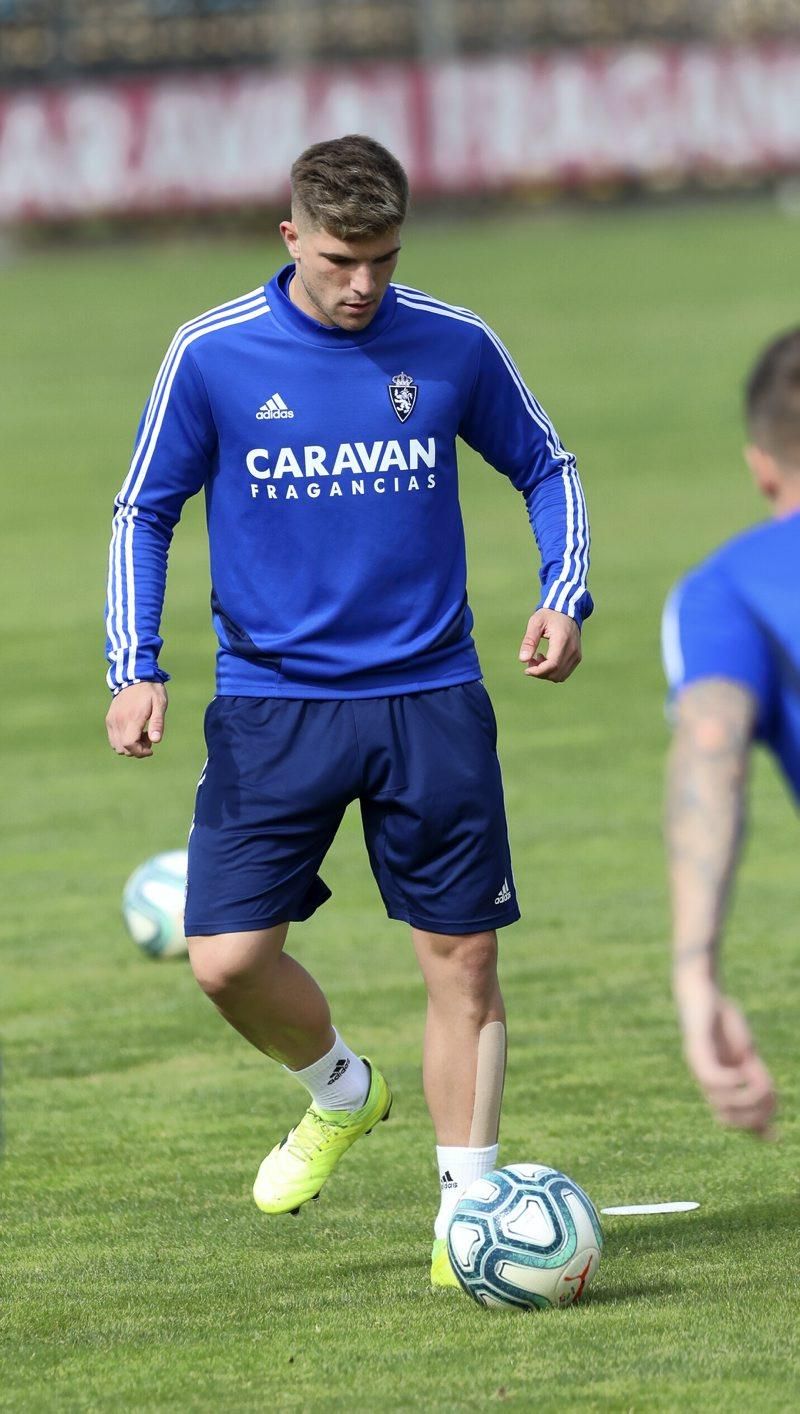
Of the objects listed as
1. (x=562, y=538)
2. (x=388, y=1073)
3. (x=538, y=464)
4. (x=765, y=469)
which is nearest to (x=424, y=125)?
(x=388, y=1073)

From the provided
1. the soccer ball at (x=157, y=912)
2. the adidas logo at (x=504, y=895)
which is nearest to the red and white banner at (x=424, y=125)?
the soccer ball at (x=157, y=912)

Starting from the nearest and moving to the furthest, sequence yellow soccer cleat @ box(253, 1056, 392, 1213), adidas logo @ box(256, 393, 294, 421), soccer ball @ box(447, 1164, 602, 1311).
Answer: soccer ball @ box(447, 1164, 602, 1311), adidas logo @ box(256, 393, 294, 421), yellow soccer cleat @ box(253, 1056, 392, 1213)

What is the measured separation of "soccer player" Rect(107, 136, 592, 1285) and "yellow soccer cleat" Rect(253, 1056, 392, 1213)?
1.16ft

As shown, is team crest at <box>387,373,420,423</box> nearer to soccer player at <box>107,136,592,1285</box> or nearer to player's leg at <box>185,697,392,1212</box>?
soccer player at <box>107,136,592,1285</box>

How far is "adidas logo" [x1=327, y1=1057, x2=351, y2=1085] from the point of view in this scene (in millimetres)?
5914

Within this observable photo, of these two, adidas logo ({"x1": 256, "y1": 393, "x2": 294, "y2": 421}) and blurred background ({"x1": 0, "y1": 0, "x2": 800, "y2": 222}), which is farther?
blurred background ({"x1": 0, "y1": 0, "x2": 800, "y2": 222})

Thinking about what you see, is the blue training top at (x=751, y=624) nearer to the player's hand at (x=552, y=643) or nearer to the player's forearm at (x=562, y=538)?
the player's hand at (x=552, y=643)

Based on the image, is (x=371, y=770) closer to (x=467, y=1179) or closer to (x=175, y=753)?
(x=467, y=1179)

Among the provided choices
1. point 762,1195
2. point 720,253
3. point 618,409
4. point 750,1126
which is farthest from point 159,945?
point 720,253

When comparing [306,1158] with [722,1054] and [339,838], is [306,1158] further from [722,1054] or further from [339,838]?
[339,838]

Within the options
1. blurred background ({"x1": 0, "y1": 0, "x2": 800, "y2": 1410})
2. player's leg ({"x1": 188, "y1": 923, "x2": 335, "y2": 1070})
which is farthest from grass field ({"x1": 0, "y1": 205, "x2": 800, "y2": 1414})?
player's leg ({"x1": 188, "y1": 923, "x2": 335, "y2": 1070})

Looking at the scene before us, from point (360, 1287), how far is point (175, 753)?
294 inches

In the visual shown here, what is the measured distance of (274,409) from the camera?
552 cm

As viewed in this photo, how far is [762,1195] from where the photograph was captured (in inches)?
235
